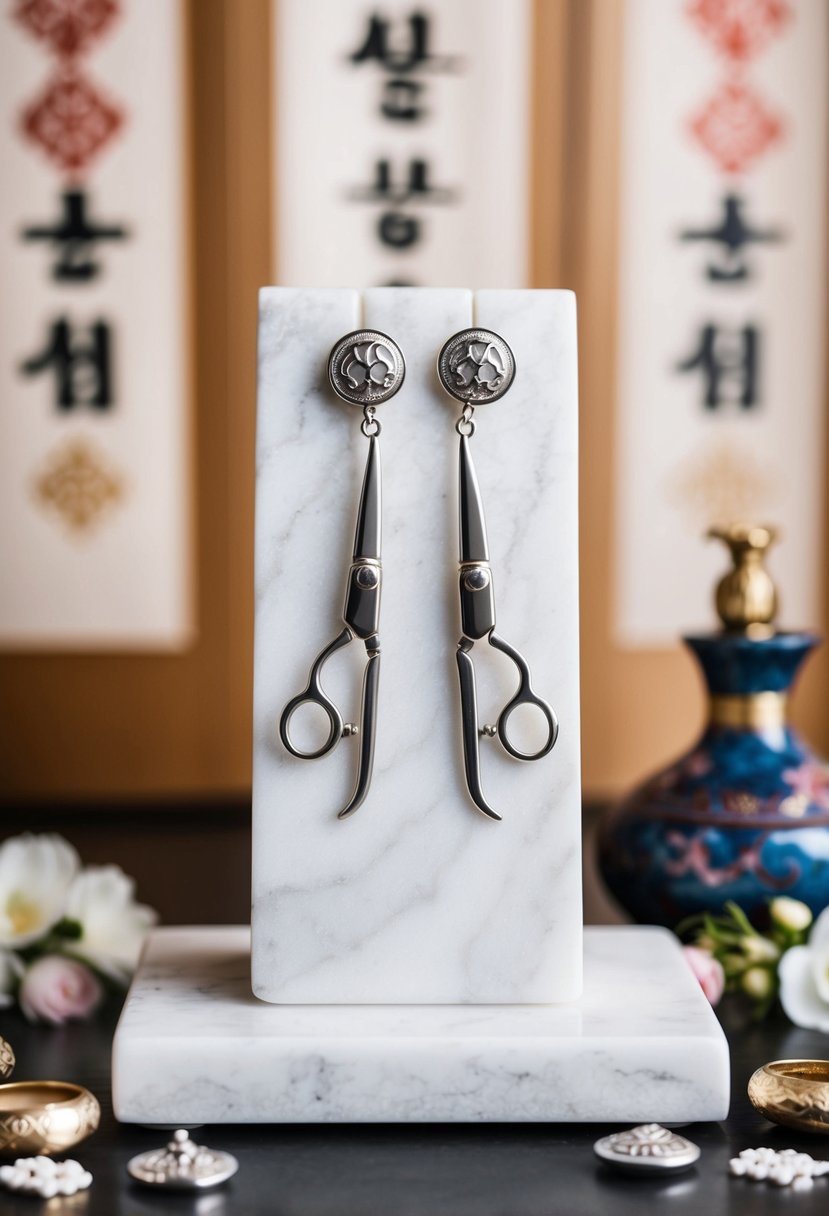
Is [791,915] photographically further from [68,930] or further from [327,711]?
[68,930]

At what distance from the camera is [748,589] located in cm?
92

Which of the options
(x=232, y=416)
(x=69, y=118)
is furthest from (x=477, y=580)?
(x=69, y=118)

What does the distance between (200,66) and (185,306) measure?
28cm

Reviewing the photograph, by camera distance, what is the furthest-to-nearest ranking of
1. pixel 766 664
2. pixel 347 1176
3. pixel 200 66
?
pixel 200 66 < pixel 766 664 < pixel 347 1176

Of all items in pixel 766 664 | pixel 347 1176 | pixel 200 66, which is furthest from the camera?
pixel 200 66

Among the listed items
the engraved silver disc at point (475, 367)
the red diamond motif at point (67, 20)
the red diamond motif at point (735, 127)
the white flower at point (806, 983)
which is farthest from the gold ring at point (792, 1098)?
the red diamond motif at point (67, 20)

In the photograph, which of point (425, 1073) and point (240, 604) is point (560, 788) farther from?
point (240, 604)

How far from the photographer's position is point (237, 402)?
5.28ft

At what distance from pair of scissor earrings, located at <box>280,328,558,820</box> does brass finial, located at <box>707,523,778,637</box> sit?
29 cm

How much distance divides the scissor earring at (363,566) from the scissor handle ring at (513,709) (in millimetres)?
65

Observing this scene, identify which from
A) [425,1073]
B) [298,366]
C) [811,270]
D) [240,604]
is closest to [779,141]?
[811,270]

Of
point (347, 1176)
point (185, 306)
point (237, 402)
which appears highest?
point (185, 306)

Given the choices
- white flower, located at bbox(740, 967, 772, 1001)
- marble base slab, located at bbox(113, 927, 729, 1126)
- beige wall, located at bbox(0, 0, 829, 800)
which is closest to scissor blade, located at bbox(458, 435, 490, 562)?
marble base slab, located at bbox(113, 927, 729, 1126)

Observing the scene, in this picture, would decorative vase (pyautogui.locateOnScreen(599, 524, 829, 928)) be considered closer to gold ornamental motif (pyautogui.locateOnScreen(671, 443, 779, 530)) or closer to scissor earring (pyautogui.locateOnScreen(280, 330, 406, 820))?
scissor earring (pyautogui.locateOnScreen(280, 330, 406, 820))
